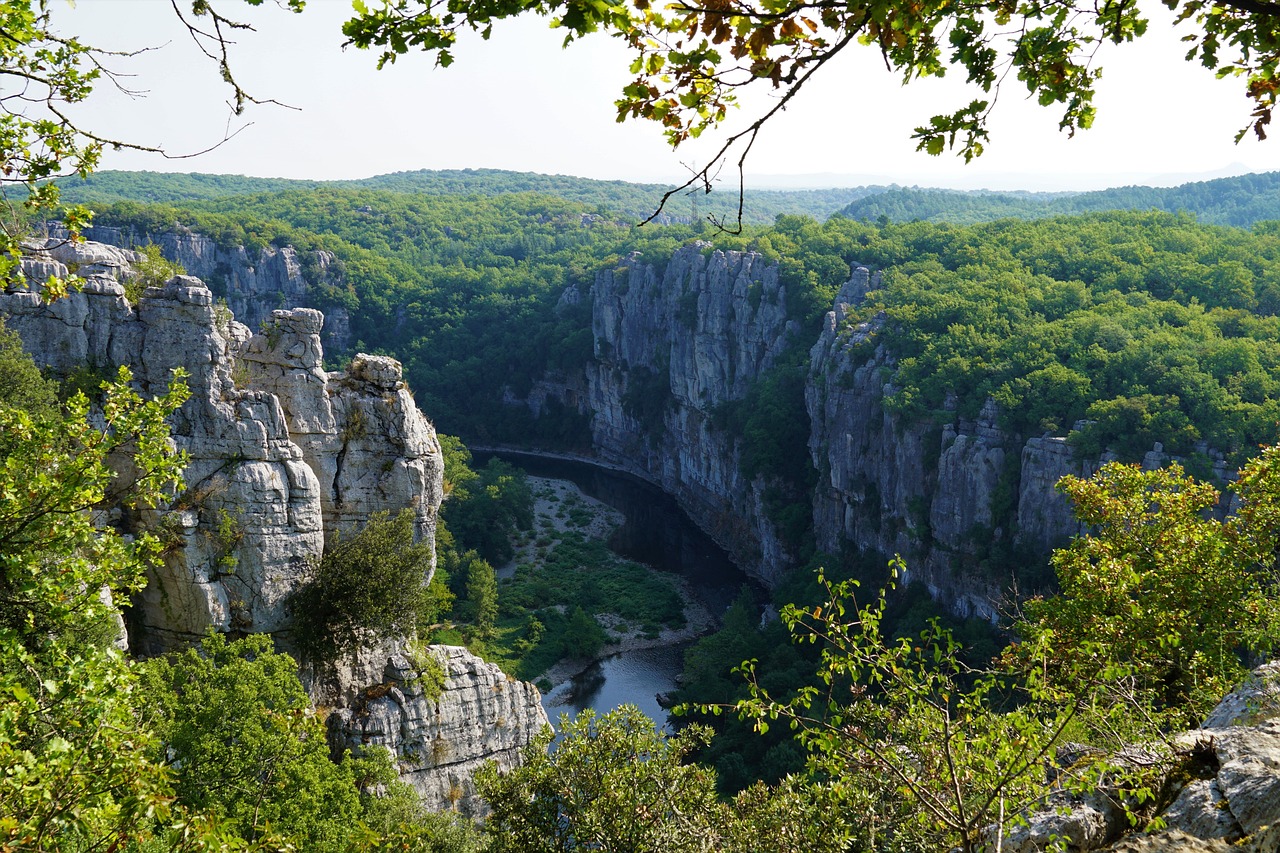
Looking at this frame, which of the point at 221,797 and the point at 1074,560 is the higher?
the point at 1074,560

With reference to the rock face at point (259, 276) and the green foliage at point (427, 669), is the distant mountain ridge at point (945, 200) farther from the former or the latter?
the green foliage at point (427, 669)

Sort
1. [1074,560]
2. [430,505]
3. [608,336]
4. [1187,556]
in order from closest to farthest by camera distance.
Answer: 1. [1187,556]
2. [1074,560]
3. [430,505]
4. [608,336]

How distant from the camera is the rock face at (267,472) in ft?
64.5

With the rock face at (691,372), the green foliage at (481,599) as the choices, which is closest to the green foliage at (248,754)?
the green foliage at (481,599)

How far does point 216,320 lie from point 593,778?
14.9m

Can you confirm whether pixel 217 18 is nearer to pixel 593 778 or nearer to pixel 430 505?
pixel 593 778

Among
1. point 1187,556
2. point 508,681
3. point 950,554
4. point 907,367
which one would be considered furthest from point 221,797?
point 907,367

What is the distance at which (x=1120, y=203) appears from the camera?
374 ft

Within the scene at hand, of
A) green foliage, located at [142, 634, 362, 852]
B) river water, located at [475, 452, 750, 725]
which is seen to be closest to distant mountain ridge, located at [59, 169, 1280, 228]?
river water, located at [475, 452, 750, 725]

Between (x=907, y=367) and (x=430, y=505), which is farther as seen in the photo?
(x=907, y=367)

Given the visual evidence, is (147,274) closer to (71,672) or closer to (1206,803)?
(71,672)

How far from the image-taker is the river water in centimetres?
3909

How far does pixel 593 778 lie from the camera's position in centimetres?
1292

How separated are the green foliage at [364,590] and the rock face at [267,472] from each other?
447 mm
